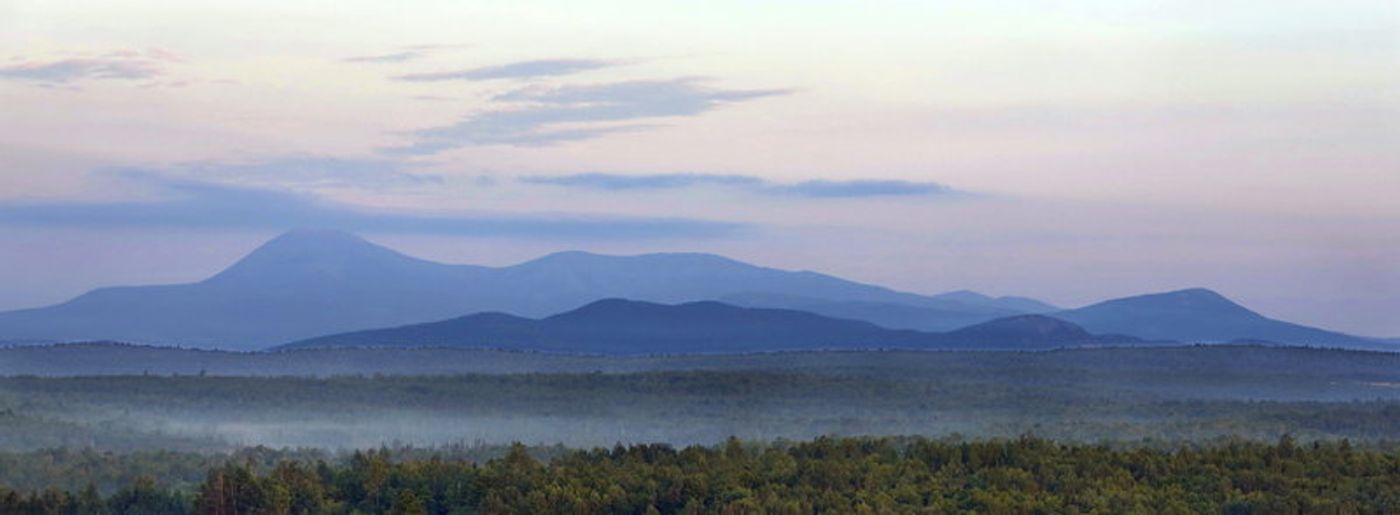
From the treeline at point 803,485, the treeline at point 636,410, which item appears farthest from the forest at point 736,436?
the treeline at point 636,410

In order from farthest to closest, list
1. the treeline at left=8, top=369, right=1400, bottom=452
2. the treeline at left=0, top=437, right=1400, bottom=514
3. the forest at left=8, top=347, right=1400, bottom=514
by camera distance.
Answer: the treeline at left=8, top=369, right=1400, bottom=452 < the forest at left=8, top=347, right=1400, bottom=514 < the treeline at left=0, top=437, right=1400, bottom=514

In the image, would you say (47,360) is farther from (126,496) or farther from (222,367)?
(126,496)

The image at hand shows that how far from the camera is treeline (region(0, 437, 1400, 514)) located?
27.0 m

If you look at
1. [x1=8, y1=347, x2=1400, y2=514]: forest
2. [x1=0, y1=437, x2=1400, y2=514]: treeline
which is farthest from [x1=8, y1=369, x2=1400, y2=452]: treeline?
[x1=0, y1=437, x2=1400, y2=514]: treeline

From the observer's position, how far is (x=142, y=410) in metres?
55.6

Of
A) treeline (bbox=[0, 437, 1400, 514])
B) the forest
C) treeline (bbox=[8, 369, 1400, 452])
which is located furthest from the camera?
treeline (bbox=[8, 369, 1400, 452])

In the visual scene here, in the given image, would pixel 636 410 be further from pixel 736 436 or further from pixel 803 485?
pixel 803 485

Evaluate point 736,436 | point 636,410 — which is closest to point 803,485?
point 736,436

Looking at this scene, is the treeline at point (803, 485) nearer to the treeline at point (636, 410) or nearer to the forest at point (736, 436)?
the forest at point (736, 436)

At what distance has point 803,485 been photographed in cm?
2852

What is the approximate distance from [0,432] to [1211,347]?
167 ft

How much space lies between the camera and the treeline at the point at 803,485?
27.0m

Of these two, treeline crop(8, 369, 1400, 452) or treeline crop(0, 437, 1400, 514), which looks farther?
treeline crop(8, 369, 1400, 452)

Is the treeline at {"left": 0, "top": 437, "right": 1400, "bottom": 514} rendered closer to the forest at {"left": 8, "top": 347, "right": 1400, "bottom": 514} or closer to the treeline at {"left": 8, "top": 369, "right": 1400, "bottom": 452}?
the forest at {"left": 8, "top": 347, "right": 1400, "bottom": 514}
